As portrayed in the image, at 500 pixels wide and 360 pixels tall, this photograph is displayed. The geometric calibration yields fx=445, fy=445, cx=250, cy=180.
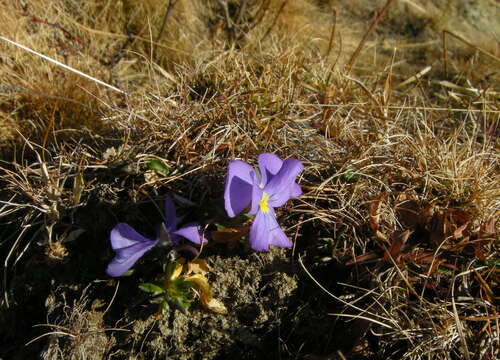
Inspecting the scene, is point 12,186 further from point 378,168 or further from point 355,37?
point 355,37

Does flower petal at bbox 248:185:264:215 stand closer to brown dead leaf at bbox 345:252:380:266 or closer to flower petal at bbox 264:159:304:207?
flower petal at bbox 264:159:304:207

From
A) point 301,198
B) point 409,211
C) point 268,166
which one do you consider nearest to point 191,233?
point 268,166

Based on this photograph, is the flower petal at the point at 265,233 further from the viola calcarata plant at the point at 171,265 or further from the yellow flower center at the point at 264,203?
the viola calcarata plant at the point at 171,265

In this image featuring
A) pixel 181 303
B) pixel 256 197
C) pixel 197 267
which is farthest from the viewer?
pixel 197 267

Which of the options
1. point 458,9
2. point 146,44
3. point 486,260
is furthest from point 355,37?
point 486,260

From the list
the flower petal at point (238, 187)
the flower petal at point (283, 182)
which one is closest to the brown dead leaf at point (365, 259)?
the flower petal at point (283, 182)

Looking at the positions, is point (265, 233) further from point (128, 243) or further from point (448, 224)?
point (448, 224)

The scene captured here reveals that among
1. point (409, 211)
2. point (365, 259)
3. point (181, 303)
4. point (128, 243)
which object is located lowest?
point (181, 303)
